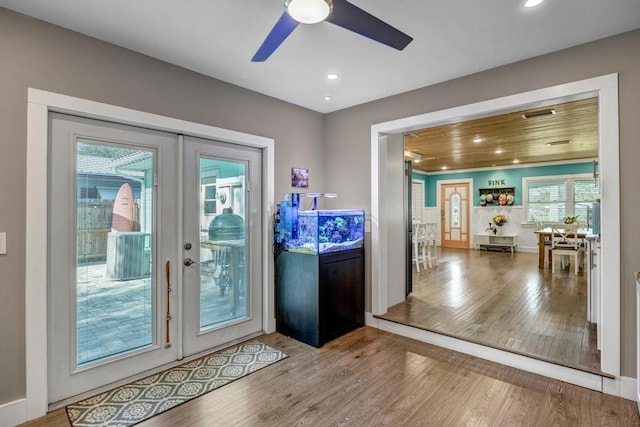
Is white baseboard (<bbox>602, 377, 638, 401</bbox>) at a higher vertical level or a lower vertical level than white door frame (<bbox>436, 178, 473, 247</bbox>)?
lower

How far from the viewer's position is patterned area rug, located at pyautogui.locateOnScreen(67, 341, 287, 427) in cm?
211

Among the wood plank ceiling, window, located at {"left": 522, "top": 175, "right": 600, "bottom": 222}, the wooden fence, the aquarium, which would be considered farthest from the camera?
window, located at {"left": 522, "top": 175, "right": 600, "bottom": 222}

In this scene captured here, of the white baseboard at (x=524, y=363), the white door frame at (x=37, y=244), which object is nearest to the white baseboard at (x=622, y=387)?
the white baseboard at (x=524, y=363)

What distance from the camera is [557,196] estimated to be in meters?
8.67

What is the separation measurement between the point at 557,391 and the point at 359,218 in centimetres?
221

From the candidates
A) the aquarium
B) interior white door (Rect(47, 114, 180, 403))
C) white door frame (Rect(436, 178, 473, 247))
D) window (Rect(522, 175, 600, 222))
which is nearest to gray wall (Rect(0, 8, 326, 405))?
interior white door (Rect(47, 114, 180, 403))

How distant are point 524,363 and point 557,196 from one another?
7803 millimetres

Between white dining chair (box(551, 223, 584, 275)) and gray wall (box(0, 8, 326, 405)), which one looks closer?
gray wall (box(0, 8, 326, 405))

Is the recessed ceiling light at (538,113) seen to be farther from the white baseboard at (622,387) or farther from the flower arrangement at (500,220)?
the flower arrangement at (500,220)

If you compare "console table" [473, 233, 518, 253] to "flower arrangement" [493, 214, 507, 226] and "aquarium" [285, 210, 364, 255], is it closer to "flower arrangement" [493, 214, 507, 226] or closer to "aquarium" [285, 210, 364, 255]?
"flower arrangement" [493, 214, 507, 226]

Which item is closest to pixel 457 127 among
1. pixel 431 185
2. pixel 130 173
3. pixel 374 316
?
pixel 374 316

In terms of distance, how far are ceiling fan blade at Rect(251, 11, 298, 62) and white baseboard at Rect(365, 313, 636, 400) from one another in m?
2.91

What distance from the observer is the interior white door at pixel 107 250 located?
2.25 metres

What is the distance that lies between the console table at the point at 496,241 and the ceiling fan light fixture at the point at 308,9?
30.6ft
